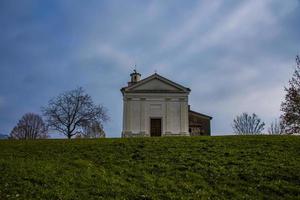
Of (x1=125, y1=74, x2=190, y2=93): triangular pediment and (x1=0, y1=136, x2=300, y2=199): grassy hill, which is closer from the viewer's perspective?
(x1=0, y1=136, x2=300, y2=199): grassy hill

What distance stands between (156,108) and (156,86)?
11.2ft

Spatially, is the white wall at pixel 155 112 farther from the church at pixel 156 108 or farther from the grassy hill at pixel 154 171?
the grassy hill at pixel 154 171

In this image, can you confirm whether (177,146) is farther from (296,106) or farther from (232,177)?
(296,106)

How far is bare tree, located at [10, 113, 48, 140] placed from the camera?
7881 cm

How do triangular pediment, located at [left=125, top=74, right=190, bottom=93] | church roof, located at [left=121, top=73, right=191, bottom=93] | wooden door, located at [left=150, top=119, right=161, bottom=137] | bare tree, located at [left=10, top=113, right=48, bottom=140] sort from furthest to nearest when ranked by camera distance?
bare tree, located at [left=10, top=113, right=48, bottom=140], triangular pediment, located at [left=125, top=74, right=190, bottom=93], church roof, located at [left=121, top=73, right=191, bottom=93], wooden door, located at [left=150, top=119, right=161, bottom=137]

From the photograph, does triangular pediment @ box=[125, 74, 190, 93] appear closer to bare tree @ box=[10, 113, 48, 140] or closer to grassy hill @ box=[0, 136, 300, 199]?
grassy hill @ box=[0, 136, 300, 199]

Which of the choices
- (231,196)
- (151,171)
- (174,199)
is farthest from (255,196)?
(151,171)

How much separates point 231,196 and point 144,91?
119ft

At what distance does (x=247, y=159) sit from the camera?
18.3 m

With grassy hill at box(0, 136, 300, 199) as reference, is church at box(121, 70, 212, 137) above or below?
above

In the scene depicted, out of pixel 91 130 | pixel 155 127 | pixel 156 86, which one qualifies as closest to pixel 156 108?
pixel 155 127

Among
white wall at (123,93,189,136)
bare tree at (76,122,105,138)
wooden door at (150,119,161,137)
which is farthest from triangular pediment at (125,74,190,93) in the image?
bare tree at (76,122,105,138)

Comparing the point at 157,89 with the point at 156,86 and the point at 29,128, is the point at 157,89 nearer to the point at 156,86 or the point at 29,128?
the point at 156,86

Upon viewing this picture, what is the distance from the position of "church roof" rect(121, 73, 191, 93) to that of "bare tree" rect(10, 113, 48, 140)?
3831 cm
